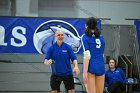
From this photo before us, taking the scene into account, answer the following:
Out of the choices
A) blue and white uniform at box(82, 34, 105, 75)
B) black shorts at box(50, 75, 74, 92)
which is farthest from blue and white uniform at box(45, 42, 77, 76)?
blue and white uniform at box(82, 34, 105, 75)

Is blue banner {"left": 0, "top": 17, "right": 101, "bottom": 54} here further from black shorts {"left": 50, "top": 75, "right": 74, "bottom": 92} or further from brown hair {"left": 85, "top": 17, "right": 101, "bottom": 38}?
brown hair {"left": 85, "top": 17, "right": 101, "bottom": 38}

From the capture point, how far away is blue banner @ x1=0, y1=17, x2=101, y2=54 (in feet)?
27.8

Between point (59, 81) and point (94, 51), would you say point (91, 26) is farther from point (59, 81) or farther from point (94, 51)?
point (59, 81)

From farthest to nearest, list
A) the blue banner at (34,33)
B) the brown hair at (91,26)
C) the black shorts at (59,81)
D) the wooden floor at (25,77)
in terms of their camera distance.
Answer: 1. the wooden floor at (25,77)
2. the blue banner at (34,33)
3. the black shorts at (59,81)
4. the brown hair at (91,26)

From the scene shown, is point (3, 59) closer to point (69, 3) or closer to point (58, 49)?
point (69, 3)

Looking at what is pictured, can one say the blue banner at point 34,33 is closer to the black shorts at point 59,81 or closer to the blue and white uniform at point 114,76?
the blue and white uniform at point 114,76

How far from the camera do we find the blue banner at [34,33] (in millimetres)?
8461

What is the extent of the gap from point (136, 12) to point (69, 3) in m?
2.39

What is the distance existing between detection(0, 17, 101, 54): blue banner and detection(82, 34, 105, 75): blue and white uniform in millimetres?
4309

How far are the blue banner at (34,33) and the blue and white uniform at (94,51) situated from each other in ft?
14.1

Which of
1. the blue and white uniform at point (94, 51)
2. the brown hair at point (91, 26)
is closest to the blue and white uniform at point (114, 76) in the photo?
the blue and white uniform at point (94, 51)

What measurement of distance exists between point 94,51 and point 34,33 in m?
4.58

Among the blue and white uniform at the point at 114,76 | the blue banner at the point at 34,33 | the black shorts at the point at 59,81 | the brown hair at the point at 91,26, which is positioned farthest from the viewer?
the blue banner at the point at 34,33

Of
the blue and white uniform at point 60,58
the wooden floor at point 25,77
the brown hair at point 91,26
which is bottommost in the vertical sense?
the wooden floor at point 25,77
